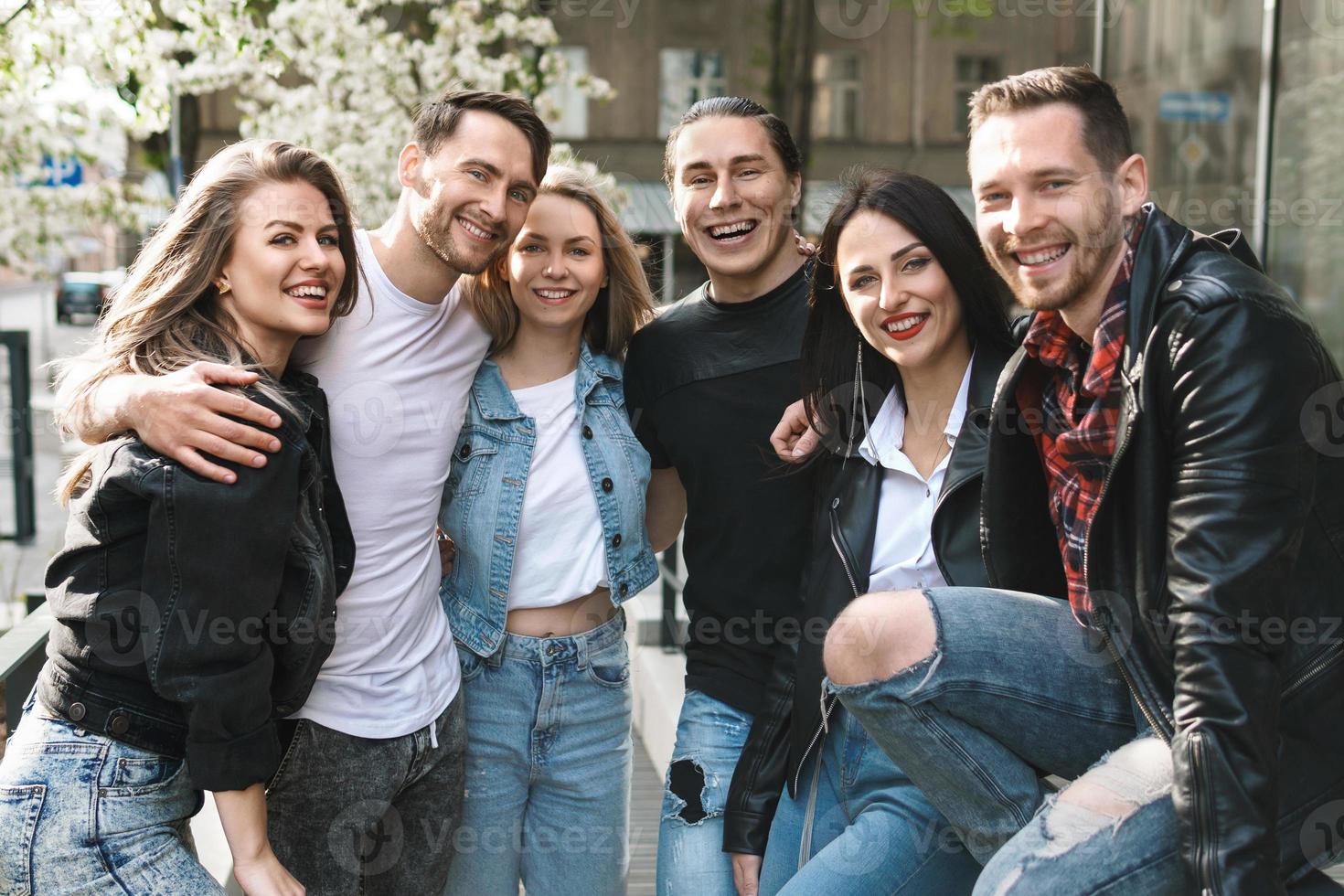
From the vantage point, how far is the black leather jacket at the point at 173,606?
2.33 meters

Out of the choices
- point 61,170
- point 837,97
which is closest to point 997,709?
point 61,170

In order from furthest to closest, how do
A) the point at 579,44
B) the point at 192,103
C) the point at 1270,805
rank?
the point at 579,44
the point at 192,103
the point at 1270,805

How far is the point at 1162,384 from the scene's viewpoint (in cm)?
218

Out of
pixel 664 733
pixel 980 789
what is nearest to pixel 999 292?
pixel 980 789

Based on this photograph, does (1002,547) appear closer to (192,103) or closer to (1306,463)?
(1306,463)

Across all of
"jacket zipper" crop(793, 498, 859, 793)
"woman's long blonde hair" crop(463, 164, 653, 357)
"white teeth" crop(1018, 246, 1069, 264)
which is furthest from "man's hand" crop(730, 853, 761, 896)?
"white teeth" crop(1018, 246, 1069, 264)

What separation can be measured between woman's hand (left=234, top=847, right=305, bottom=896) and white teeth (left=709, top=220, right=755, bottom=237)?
5.77 ft

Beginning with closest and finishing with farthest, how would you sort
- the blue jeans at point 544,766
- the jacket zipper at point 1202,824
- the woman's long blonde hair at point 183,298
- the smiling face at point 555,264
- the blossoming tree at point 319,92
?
1. the jacket zipper at point 1202,824
2. the woman's long blonde hair at point 183,298
3. the blue jeans at point 544,766
4. the smiling face at point 555,264
5. the blossoming tree at point 319,92

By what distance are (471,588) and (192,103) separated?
12.7m

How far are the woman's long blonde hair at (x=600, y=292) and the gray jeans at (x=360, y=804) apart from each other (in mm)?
925

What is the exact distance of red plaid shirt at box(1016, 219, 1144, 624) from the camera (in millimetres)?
2312

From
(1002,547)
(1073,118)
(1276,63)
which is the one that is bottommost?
(1002,547)

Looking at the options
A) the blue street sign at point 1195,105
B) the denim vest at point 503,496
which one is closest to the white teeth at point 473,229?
the denim vest at point 503,496

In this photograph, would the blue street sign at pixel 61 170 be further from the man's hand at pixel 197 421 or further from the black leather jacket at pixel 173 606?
the black leather jacket at pixel 173 606
